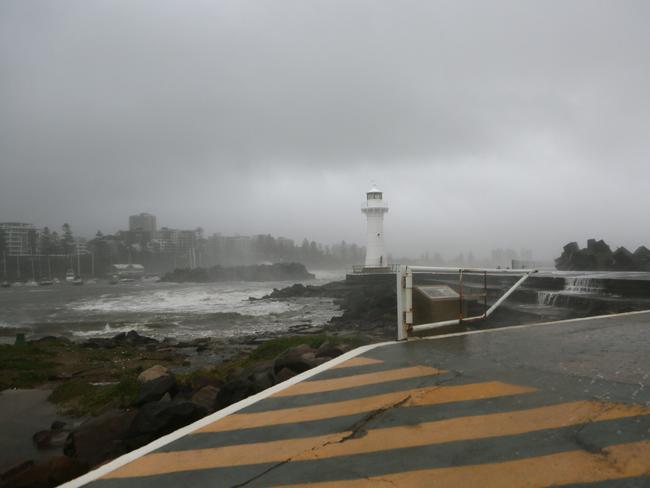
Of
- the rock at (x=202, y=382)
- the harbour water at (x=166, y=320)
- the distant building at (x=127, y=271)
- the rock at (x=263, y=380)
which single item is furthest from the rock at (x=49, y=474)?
the distant building at (x=127, y=271)

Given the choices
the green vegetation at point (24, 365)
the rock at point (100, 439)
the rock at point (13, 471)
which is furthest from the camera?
the green vegetation at point (24, 365)

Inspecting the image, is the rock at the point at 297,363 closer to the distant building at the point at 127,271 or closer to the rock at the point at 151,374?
the rock at the point at 151,374

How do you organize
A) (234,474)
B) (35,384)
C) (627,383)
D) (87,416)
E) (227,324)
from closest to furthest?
1. (234,474)
2. (627,383)
3. (87,416)
4. (35,384)
5. (227,324)

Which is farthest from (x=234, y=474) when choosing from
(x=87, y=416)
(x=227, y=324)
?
(x=227, y=324)

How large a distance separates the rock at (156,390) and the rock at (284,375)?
2173 millimetres

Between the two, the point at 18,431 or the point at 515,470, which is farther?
the point at 18,431

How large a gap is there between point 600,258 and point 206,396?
37545mm

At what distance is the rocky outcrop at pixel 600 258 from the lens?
3303cm

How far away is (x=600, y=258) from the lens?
36.2 metres

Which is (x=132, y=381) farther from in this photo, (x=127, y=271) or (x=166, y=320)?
(x=127, y=271)


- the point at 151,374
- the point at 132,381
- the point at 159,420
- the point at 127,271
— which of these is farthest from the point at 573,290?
the point at 127,271

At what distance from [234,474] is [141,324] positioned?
28797 mm

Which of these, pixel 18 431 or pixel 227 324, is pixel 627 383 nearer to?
pixel 18 431

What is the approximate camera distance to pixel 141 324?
29.1 metres
